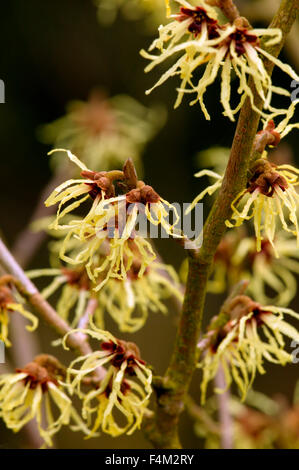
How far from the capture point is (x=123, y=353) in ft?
1.95

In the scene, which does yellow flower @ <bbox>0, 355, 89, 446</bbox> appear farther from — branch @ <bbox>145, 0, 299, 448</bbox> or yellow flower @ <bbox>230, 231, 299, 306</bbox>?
yellow flower @ <bbox>230, 231, 299, 306</bbox>

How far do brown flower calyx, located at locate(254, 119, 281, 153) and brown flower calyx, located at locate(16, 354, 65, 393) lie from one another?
308 mm

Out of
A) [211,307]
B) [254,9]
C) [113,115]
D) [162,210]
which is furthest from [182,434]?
[162,210]

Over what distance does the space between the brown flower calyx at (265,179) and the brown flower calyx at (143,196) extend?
0.29ft

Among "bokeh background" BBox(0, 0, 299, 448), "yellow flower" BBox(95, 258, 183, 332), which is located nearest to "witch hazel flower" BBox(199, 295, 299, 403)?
"yellow flower" BBox(95, 258, 183, 332)

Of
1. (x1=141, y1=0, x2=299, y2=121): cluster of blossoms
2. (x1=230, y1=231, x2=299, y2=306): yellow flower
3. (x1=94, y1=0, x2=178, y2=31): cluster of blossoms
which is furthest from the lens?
(x1=94, y1=0, x2=178, y2=31): cluster of blossoms

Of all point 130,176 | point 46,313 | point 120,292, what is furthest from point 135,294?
point 130,176

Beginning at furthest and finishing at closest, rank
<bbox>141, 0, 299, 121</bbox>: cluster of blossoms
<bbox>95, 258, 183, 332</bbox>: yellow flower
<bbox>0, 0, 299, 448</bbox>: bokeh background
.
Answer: <bbox>0, 0, 299, 448</bbox>: bokeh background
<bbox>95, 258, 183, 332</bbox>: yellow flower
<bbox>141, 0, 299, 121</bbox>: cluster of blossoms

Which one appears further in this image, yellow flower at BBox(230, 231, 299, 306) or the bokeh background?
the bokeh background

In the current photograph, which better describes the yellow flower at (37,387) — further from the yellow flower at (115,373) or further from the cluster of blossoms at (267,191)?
the cluster of blossoms at (267,191)

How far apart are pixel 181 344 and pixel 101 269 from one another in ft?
0.43

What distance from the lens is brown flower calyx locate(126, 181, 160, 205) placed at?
525 millimetres

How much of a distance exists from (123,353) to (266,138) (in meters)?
0.25

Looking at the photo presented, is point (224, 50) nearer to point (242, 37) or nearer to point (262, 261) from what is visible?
point (242, 37)
